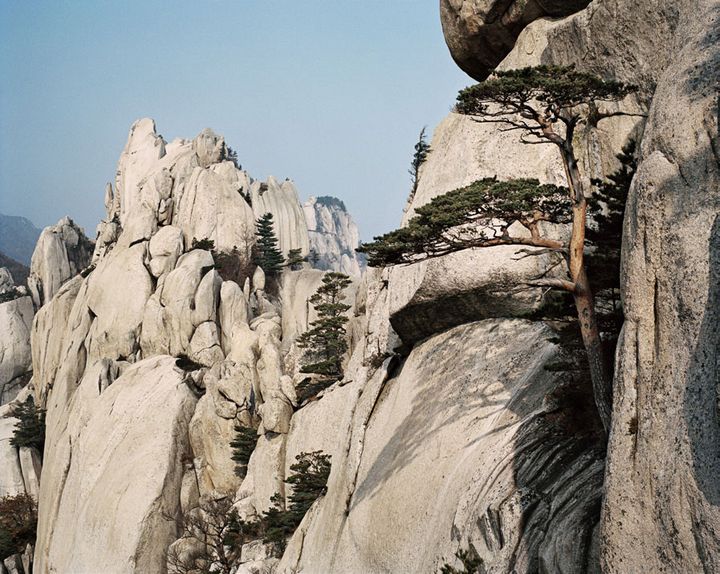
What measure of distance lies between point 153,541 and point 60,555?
6234 millimetres

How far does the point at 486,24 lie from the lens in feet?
81.5

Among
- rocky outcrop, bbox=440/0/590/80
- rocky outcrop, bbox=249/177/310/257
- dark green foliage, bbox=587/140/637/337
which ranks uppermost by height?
rocky outcrop, bbox=249/177/310/257

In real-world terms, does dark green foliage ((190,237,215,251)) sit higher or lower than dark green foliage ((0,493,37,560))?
higher

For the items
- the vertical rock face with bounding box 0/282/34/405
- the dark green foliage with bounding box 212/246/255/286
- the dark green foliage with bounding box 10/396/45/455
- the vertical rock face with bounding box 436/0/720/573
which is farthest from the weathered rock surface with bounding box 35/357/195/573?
the vertical rock face with bounding box 436/0/720/573

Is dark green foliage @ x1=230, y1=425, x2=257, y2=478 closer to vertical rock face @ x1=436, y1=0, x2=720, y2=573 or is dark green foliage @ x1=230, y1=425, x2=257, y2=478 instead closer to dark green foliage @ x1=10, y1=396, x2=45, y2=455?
dark green foliage @ x1=10, y1=396, x2=45, y2=455

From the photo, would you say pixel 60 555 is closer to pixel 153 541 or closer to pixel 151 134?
A: pixel 153 541

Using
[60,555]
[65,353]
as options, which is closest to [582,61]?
[60,555]

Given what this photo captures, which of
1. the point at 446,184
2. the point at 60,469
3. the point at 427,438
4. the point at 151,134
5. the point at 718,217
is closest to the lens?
the point at 718,217

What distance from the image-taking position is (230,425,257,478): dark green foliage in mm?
35250

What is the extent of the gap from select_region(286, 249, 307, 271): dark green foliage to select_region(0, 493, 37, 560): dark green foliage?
23477 mm

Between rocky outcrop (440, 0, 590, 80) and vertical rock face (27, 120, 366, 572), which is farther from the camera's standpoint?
vertical rock face (27, 120, 366, 572)

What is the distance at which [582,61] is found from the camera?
20.2m

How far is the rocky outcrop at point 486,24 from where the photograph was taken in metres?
23.5

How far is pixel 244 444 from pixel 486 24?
20956 mm
